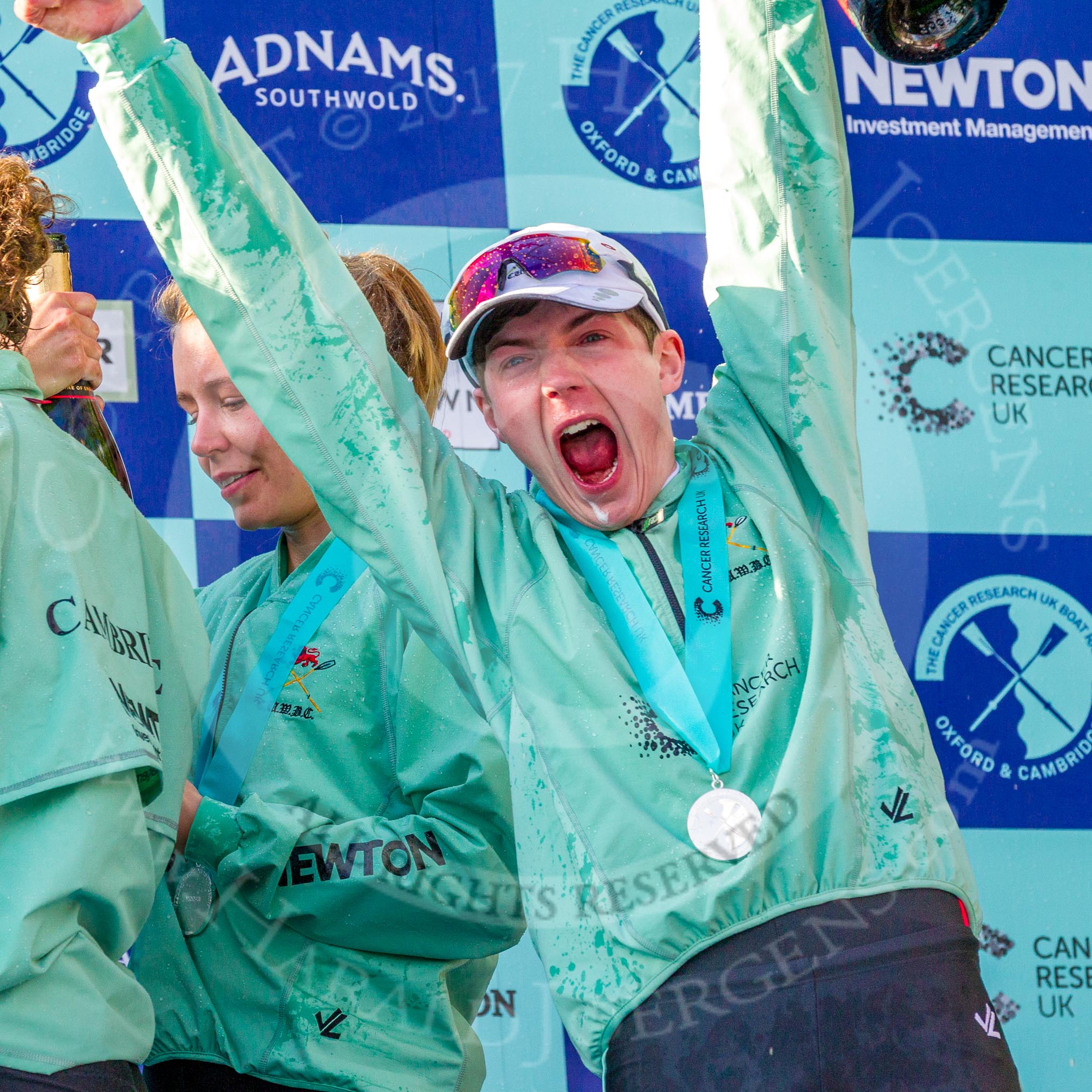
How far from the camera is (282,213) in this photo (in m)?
1.55

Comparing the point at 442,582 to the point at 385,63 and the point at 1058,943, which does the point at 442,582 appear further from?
the point at 1058,943

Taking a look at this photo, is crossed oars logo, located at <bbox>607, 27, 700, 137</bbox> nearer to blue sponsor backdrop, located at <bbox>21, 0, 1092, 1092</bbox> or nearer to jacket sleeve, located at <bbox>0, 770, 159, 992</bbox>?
blue sponsor backdrop, located at <bbox>21, 0, 1092, 1092</bbox>

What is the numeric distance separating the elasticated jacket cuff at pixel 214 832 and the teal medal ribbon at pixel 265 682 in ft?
0.27

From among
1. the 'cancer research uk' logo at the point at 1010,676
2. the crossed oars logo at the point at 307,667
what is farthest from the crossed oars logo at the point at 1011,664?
the crossed oars logo at the point at 307,667

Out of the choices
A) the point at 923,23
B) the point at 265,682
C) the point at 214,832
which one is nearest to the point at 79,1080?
the point at 214,832

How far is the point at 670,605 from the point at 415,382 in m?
0.72

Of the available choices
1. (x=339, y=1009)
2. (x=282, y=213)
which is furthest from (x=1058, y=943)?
(x=282, y=213)

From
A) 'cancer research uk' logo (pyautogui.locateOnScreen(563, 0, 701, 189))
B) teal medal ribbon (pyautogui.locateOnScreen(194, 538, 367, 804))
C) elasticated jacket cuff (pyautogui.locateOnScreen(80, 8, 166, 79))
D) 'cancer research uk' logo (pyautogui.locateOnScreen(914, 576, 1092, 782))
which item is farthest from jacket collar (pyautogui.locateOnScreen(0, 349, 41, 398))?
'cancer research uk' logo (pyautogui.locateOnScreen(914, 576, 1092, 782))

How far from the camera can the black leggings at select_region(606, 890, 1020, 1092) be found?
1.28 metres

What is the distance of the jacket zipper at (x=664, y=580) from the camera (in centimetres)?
152

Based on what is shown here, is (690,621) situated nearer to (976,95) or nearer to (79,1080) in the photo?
(79,1080)

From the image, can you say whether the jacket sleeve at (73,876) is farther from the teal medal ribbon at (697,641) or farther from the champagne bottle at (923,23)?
Answer: the champagne bottle at (923,23)

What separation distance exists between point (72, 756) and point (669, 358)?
893 mm

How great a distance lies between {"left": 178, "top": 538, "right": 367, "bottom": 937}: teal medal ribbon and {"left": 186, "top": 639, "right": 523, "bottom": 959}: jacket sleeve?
0.14 ft
